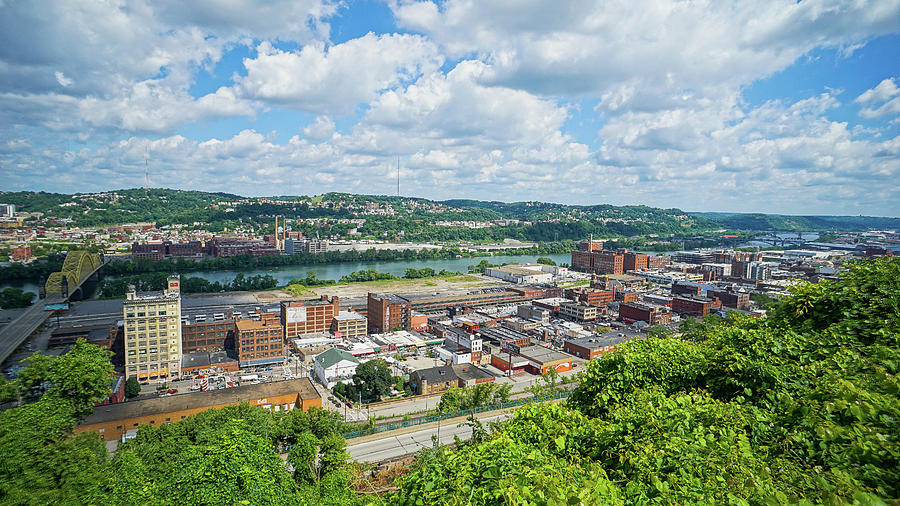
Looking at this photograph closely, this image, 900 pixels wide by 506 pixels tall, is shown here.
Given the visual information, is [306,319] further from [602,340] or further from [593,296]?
[593,296]

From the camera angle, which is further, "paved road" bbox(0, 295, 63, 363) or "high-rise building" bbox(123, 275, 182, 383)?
"paved road" bbox(0, 295, 63, 363)

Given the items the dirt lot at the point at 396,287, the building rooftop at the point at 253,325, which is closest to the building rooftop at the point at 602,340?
the dirt lot at the point at 396,287

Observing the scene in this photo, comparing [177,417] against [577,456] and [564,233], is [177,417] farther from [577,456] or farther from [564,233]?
[564,233]

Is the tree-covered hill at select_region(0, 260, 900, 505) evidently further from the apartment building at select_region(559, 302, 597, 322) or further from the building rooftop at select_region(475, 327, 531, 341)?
the apartment building at select_region(559, 302, 597, 322)

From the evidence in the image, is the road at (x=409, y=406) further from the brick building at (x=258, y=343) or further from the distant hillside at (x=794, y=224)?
the distant hillside at (x=794, y=224)

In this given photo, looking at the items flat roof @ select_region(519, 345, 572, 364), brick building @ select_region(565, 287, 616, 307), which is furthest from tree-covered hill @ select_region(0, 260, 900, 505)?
brick building @ select_region(565, 287, 616, 307)

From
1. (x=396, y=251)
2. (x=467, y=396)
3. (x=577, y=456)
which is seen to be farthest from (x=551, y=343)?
(x=396, y=251)

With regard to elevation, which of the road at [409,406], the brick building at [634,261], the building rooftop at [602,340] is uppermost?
the brick building at [634,261]

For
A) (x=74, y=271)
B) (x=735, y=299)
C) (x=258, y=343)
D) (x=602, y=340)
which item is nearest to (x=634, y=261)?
(x=735, y=299)
